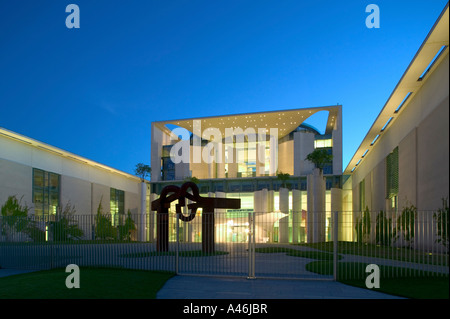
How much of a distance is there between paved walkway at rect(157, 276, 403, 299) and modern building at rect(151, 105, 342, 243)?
3425cm

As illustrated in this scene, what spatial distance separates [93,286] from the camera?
11.0 m

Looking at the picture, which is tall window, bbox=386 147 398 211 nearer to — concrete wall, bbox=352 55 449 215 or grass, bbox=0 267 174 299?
concrete wall, bbox=352 55 449 215

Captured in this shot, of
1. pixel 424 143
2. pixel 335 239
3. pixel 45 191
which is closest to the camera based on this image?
pixel 335 239

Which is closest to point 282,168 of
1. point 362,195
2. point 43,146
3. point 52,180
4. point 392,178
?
point 362,195

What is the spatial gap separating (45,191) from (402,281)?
132 ft

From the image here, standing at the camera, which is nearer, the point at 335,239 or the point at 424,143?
the point at 335,239

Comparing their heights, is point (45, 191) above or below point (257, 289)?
above

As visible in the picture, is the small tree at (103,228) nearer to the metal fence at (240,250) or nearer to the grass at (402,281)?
the metal fence at (240,250)

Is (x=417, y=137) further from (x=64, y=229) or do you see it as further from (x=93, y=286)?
(x=93, y=286)

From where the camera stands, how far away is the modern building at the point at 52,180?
38.6 meters

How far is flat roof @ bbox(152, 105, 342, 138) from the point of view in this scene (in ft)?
164

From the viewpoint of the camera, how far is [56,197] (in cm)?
4584

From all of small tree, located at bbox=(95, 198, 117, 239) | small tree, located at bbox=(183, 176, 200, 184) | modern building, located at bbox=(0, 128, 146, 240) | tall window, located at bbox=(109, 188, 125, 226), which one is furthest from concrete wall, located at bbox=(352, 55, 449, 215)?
tall window, located at bbox=(109, 188, 125, 226)

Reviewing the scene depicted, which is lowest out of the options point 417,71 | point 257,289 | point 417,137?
point 257,289
